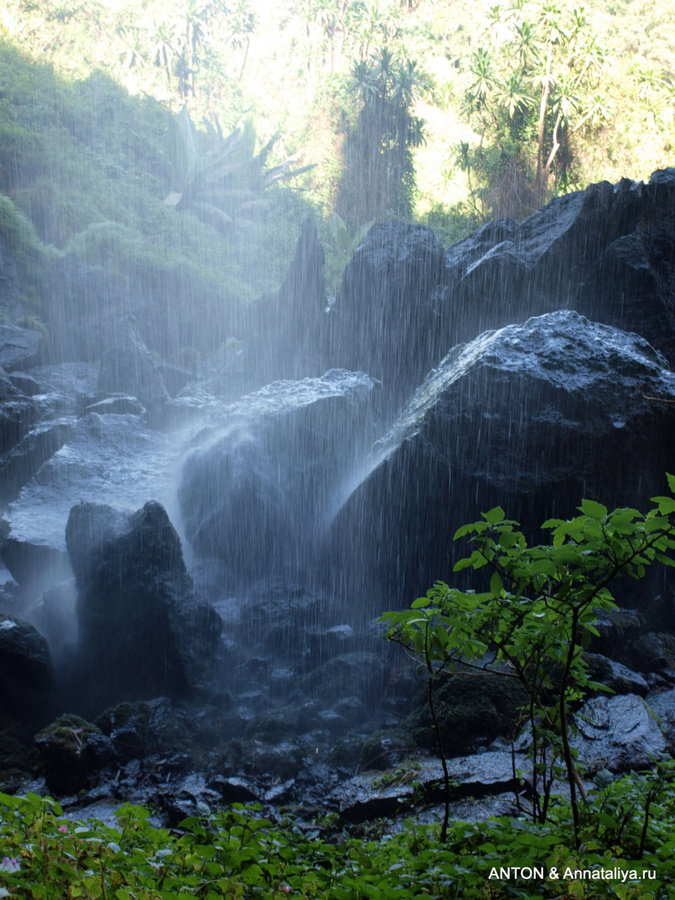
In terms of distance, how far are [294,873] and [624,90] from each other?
86.8 feet

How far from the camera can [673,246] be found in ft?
29.1

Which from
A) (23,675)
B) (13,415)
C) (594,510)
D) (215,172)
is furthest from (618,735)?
(215,172)

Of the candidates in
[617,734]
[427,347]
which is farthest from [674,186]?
[617,734]

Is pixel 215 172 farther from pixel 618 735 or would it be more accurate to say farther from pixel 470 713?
pixel 618 735

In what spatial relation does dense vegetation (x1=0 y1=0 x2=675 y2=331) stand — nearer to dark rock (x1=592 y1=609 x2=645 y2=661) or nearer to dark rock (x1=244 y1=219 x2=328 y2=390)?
dark rock (x1=244 y1=219 x2=328 y2=390)

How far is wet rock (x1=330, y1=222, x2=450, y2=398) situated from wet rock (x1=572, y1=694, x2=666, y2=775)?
22.7 feet

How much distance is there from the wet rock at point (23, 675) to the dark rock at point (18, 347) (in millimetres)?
8675

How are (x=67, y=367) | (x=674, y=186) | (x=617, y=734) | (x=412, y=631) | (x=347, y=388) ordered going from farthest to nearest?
1. (x=67, y=367)
2. (x=347, y=388)
3. (x=674, y=186)
4. (x=617, y=734)
5. (x=412, y=631)

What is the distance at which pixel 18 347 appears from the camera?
511 inches

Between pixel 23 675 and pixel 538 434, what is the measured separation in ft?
17.1

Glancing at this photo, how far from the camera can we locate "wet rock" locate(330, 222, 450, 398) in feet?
35.0

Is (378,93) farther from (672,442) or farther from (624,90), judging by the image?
(672,442)

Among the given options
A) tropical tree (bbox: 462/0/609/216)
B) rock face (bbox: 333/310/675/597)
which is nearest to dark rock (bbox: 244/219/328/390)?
rock face (bbox: 333/310/675/597)

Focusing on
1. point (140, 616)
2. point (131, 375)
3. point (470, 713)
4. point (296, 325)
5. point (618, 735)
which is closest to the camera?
point (618, 735)
